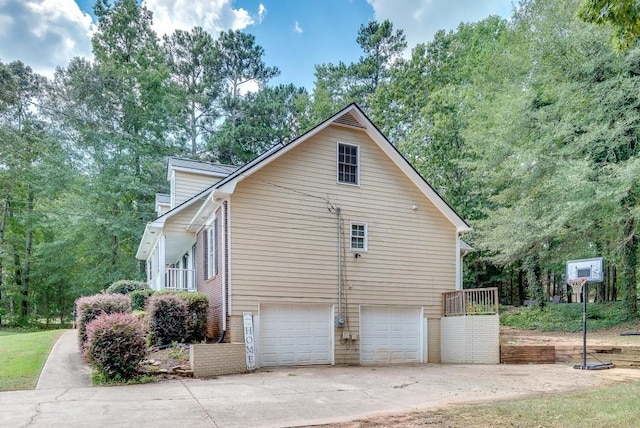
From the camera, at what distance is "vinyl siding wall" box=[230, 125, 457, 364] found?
1218 cm

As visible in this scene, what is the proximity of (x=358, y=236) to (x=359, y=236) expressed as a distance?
36mm

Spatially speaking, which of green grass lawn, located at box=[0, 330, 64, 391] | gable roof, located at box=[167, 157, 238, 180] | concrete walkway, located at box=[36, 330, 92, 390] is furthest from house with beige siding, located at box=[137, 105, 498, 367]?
green grass lawn, located at box=[0, 330, 64, 391]

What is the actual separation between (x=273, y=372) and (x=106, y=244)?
22981 mm

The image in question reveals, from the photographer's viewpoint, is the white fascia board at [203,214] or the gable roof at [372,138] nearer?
the gable roof at [372,138]

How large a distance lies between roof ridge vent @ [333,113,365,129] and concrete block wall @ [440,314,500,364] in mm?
6885

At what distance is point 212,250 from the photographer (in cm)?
1379

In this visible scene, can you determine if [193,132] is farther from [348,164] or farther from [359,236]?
[359,236]

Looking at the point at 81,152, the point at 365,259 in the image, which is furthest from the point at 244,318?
the point at 81,152

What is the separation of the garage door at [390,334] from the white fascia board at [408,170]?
336 centimetres

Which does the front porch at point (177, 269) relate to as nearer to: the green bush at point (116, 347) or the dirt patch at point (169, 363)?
the dirt patch at point (169, 363)

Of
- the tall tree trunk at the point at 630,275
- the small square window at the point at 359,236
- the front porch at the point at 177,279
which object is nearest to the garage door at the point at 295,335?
the small square window at the point at 359,236

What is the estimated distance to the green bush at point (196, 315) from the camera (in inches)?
470

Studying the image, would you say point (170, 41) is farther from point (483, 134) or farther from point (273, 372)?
point (273, 372)

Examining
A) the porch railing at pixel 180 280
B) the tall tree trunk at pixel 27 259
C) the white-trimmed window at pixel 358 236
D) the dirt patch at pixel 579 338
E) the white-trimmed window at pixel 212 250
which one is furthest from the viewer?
the tall tree trunk at pixel 27 259
